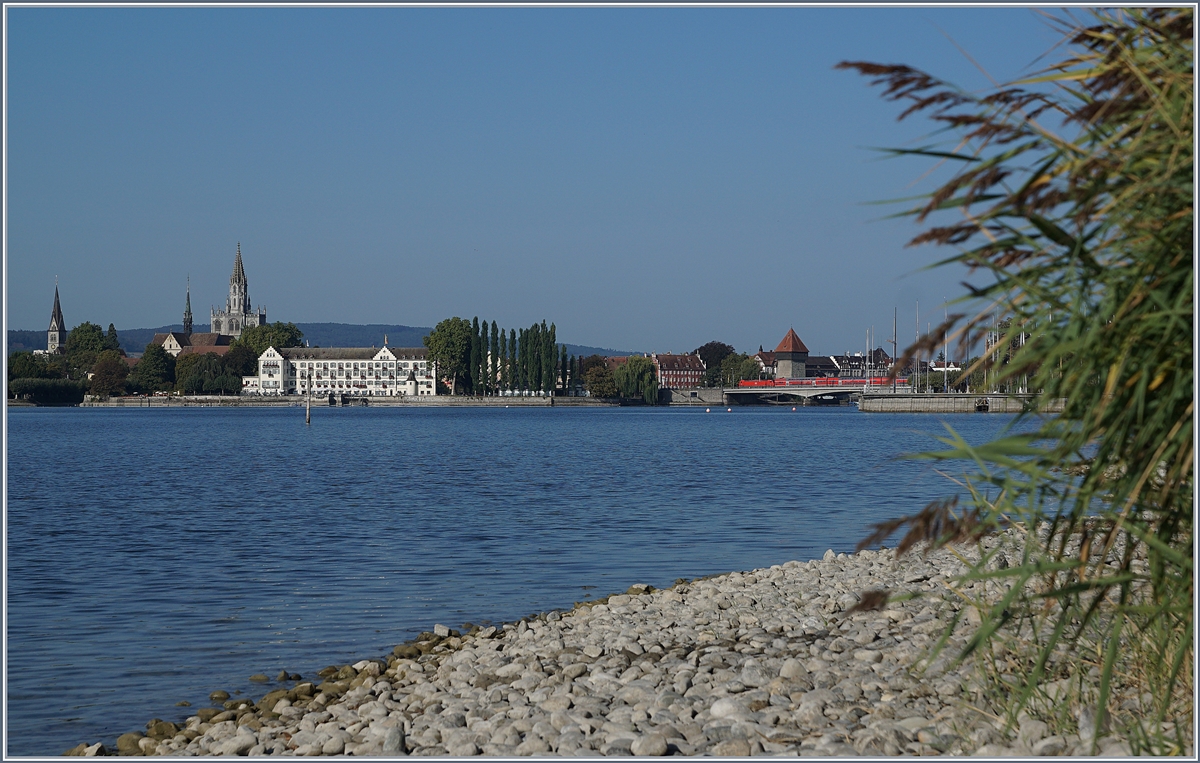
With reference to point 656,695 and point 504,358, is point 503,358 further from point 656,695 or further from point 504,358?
point 656,695

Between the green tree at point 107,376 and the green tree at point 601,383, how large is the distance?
77281 mm

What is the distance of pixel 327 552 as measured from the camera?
20.7 m

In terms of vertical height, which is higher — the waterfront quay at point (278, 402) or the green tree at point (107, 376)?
the green tree at point (107, 376)

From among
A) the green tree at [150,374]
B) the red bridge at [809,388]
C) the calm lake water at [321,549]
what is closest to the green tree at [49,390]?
the green tree at [150,374]

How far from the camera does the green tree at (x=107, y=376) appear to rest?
619 feet

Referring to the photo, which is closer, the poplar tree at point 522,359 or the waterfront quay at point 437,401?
the poplar tree at point 522,359

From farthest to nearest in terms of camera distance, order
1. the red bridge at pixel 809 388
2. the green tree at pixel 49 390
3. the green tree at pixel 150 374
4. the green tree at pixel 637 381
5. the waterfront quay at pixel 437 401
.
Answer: the green tree at pixel 150 374 → the green tree at pixel 637 381 → the waterfront quay at pixel 437 401 → the green tree at pixel 49 390 → the red bridge at pixel 809 388

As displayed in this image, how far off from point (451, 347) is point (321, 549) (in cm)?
15807

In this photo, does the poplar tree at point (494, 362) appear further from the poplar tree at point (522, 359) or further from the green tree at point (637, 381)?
the green tree at point (637, 381)

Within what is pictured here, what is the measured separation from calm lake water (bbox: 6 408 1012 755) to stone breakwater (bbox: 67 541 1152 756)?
3.57 ft

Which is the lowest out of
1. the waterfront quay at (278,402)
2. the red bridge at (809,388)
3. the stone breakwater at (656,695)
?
the waterfront quay at (278,402)

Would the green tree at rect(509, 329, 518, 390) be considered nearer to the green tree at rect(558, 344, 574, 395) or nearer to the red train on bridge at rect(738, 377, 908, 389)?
the green tree at rect(558, 344, 574, 395)

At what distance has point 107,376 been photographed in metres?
190

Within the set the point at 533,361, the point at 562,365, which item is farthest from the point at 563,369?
the point at 533,361
